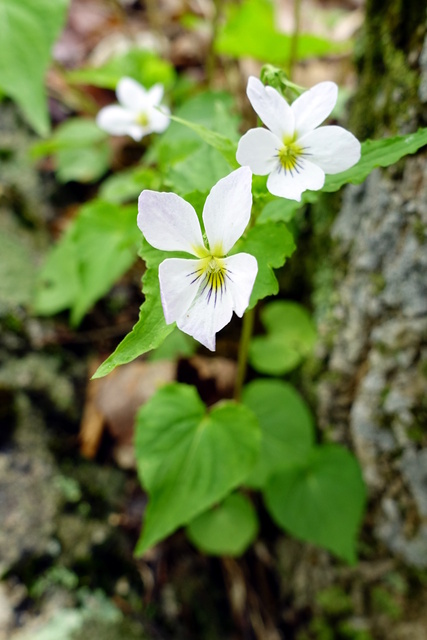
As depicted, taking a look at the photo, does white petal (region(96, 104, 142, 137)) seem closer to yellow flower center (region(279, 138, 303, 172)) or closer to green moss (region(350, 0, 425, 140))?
green moss (region(350, 0, 425, 140))

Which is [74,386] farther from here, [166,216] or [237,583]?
[166,216]

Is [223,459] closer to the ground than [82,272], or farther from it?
closer to the ground

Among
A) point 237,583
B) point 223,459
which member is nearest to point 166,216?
point 223,459

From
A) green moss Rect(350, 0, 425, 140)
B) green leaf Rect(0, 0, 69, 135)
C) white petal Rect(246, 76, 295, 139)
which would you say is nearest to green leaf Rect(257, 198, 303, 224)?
white petal Rect(246, 76, 295, 139)

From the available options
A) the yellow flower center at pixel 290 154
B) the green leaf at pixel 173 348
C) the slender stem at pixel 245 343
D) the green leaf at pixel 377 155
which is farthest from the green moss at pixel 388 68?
the green leaf at pixel 173 348

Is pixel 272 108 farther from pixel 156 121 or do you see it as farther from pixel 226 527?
pixel 226 527

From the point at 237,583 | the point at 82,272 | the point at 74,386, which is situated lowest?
the point at 237,583

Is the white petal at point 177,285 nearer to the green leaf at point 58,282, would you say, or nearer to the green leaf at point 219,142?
the green leaf at point 219,142
